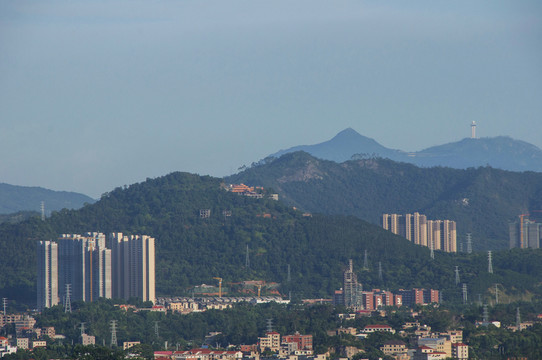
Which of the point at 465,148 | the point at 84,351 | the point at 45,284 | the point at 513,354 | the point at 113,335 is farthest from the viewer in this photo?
the point at 465,148

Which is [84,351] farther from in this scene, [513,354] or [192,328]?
[192,328]

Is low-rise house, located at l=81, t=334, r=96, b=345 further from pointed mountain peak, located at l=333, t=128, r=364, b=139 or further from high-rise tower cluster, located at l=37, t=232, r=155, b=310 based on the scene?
pointed mountain peak, located at l=333, t=128, r=364, b=139

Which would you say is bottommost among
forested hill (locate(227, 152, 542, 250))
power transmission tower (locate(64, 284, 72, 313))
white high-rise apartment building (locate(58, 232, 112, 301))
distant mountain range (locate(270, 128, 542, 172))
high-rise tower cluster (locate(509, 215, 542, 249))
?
power transmission tower (locate(64, 284, 72, 313))

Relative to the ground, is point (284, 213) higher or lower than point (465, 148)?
lower

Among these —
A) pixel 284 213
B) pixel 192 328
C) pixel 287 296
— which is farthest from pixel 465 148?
pixel 192 328

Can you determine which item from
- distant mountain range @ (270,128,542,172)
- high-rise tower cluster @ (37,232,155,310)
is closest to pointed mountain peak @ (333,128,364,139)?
distant mountain range @ (270,128,542,172)

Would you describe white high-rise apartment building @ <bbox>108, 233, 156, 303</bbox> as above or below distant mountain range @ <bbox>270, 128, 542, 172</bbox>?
below

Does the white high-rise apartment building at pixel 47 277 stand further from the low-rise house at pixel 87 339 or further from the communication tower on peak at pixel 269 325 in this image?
the communication tower on peak at pixel 269 325

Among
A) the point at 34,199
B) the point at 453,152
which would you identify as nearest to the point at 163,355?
the point at 34,199

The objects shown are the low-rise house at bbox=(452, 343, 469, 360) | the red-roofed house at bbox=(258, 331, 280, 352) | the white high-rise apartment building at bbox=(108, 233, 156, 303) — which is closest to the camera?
the low-rise house at bbox=(452, 343, 469, 360)
